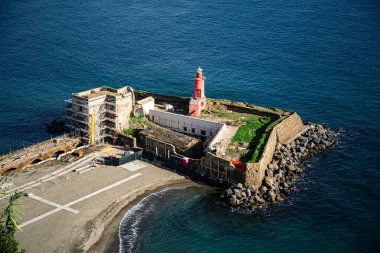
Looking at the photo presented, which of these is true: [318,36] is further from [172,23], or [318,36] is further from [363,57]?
[172,23]

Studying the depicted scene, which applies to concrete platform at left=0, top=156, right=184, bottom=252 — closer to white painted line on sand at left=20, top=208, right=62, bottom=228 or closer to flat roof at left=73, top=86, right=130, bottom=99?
white painted line on sand at left=20, top=208, right=62, bottom=228

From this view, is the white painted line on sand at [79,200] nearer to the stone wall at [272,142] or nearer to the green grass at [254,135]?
the green grass at [254,135]

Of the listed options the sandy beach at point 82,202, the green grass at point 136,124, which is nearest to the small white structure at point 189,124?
the green grass at point 136,124

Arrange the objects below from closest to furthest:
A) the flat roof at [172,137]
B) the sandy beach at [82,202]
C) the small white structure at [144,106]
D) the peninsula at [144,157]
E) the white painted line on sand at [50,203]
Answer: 1. the sandy beach at [82,202]
2. the white painted line on sand at [50,203]
3. the peninsula at [144,157]
4. the flat roof at [172,137]
5. the small white structure at [144,106]

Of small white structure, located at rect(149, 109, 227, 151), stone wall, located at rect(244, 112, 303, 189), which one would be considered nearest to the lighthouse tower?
small white structure, located at rect(149, 109, 227, 151)

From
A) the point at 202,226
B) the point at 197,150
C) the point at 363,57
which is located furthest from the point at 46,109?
the point at 363,57

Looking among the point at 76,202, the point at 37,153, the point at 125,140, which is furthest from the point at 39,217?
the point at 125,140

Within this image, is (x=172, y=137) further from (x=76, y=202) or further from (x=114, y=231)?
(x=114, y=231)
